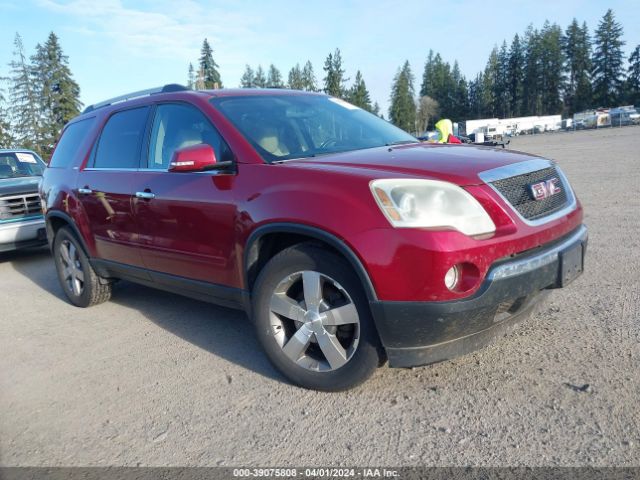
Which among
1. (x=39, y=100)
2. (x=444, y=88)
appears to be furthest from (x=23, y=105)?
(x=444, y=88)

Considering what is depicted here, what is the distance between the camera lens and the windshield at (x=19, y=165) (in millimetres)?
9188

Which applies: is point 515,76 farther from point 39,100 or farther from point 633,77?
point 39,100

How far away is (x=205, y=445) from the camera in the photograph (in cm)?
271

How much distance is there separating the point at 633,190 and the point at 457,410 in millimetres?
8712

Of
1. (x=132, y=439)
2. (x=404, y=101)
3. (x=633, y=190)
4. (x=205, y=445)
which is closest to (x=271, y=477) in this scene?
(x=205, y=445)

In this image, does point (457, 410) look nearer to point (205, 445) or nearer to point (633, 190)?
point (205, 445)

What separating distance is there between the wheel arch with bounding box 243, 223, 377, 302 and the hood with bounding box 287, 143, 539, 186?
0.38 metres

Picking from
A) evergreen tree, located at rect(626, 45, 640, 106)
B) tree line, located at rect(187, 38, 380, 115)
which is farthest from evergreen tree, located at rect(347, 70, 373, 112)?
evergreen tree, located at rect(626, 45, 640, 106)

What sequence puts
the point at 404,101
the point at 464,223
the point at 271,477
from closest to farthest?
the point at 271,477
the point at 464,223
the point at 404,101

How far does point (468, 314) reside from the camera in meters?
2.64

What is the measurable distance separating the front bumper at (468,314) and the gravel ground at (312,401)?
34 centimetres

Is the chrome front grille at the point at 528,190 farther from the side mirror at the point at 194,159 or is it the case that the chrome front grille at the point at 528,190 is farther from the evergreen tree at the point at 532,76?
the evergreen tree at the point at 532,76

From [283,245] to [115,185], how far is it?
73.8 inches

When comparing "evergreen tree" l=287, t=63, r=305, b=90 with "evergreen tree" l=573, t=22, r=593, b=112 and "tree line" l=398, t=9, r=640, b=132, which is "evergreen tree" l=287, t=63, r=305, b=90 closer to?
"tree line" l=398, t=9, r=640, b=132
